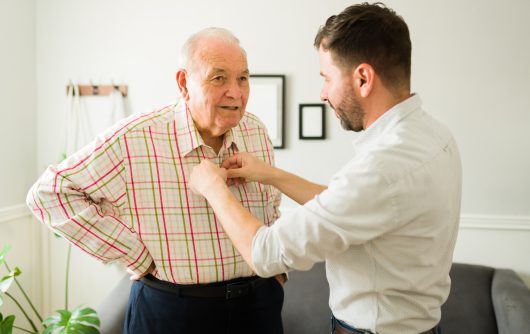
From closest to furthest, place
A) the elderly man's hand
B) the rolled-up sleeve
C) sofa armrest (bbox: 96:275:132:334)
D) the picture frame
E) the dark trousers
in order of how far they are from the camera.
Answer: the rolled-up sleeve, the elderly man's hand, the dark trousers, sofa armrest (bbox: 96:275:132:334), the picture frame

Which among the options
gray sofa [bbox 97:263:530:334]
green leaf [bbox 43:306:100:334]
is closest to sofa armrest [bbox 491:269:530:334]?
gray sofa [bbox 97:263:530:334]

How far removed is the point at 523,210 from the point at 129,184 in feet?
7.23

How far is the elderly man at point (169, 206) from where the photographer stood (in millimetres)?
1406

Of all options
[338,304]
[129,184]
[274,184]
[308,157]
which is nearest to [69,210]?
[129,184]

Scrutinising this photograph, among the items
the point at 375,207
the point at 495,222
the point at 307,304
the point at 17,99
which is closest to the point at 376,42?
the point at 375,207

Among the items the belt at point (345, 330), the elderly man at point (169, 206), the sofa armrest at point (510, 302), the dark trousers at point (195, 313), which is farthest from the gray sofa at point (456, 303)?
the belt at point (345, 330)

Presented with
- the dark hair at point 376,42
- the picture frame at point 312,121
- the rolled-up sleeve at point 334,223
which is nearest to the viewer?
the rolled-up sleeve at point 334,223

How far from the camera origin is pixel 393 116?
121 cm

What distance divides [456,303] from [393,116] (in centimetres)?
167

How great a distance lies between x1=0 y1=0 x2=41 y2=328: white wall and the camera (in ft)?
8.73

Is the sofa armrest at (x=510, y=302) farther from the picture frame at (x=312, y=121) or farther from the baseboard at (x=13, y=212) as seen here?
the baseboard at (x=13, y=212)

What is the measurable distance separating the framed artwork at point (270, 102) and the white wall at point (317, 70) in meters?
0.05

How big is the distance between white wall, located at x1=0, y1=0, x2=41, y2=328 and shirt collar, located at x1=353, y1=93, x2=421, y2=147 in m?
2.21

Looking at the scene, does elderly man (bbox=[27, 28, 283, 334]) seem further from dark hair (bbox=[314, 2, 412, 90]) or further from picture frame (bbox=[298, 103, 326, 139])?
picture frame (bbox=[298, 103, 326, 139])
